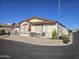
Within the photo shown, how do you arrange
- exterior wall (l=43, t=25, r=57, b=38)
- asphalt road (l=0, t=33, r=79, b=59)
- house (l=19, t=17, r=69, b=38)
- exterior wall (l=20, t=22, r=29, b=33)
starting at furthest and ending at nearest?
exterior wall (l=20, t=22, r=29, b=33)
exterior wall (l=43, t=25, r=57, b=38)
house (l=19, t=17, r=69, b=38)
asphalt road (l=0, t=33, r=79, b=59)

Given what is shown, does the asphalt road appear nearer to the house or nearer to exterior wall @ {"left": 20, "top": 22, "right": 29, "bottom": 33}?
the house

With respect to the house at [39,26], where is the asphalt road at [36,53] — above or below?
below

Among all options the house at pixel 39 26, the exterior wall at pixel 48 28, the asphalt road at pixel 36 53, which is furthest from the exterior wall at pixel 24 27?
the asphalt road at pixel 36 53

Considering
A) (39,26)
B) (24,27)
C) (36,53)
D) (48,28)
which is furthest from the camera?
(24,27)

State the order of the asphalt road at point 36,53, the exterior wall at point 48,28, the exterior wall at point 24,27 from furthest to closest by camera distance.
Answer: the exterior wall at point 24,27, the exterior wall at point 48,28, the asphalt road at point 36,53

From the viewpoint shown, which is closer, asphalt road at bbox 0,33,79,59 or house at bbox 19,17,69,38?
asphalt road at bbox 0,33,79,59

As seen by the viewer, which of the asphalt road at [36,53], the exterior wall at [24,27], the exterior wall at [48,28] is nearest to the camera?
the asphalt road at [36,53]

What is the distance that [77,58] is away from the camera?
14.4m

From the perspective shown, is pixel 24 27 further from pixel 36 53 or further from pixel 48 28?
pixel 36 53

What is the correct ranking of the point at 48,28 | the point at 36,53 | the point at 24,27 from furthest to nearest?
1. the point at 24,27
2. the point at 48,28
3. the point at 36,53

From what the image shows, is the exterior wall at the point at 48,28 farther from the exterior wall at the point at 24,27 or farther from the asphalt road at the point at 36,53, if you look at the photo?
the asphalt road at the point at 36,53

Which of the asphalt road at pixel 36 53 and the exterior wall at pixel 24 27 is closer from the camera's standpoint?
the asphalt road at pixel 36 53

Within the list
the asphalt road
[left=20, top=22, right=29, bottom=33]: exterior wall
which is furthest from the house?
the asphalt road

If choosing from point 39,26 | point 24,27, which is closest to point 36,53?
point 39,26
